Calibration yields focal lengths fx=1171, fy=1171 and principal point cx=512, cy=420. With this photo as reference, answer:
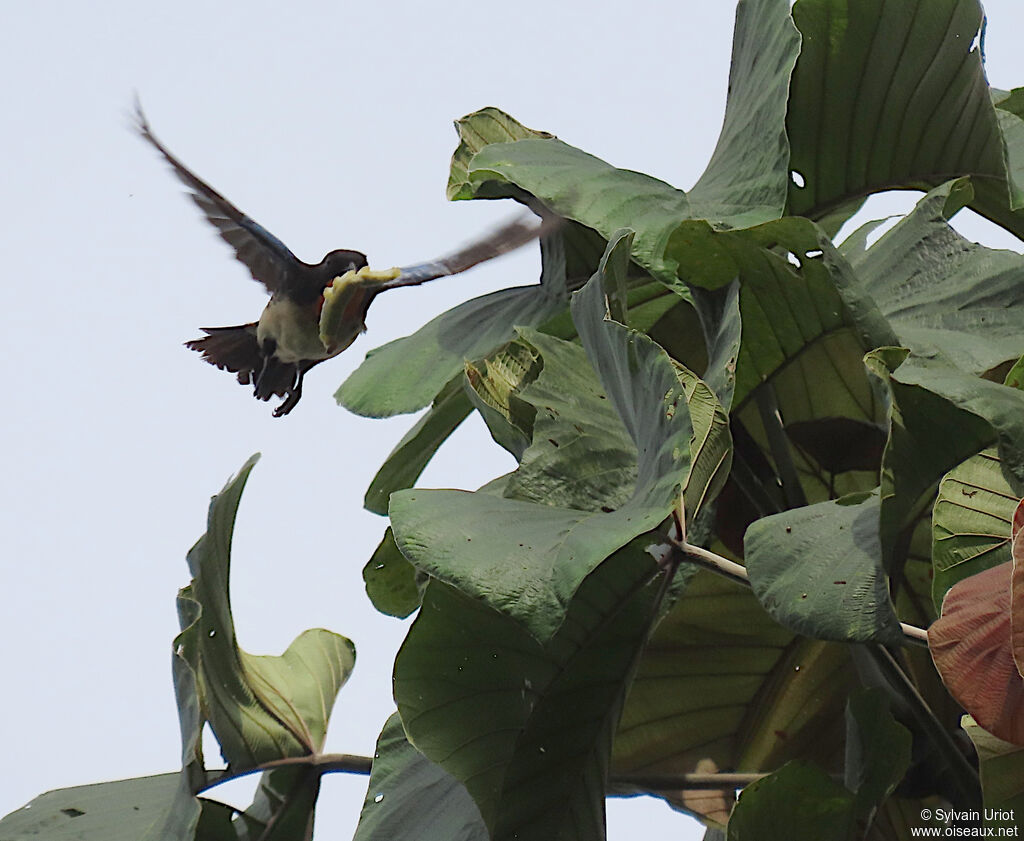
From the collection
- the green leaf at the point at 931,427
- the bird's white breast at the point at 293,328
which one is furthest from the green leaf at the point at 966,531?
the bird's white breast at the point at 293,328

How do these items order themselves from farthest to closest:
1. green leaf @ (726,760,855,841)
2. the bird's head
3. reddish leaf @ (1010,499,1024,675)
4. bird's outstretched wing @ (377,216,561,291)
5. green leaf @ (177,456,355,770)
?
the bird's head
bird's outstretched wing @ (377,216,561,291)
green leaf @ (177,456,355,770)
green leaf @ (726,760,855,841)
reddish leaf @ (1010,499,1024,675)

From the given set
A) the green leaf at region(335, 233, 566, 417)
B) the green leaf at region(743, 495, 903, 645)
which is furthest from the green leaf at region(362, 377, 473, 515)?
the green leaf at region(743, 495, 903, 645)

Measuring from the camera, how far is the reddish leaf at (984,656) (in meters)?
0.35

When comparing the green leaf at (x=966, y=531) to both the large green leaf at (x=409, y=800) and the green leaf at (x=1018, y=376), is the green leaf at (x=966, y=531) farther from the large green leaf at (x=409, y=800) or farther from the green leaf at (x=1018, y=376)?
the large green leaf at (x=409, y=800)

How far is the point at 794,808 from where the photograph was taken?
0.44 m

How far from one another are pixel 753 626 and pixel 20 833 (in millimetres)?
372

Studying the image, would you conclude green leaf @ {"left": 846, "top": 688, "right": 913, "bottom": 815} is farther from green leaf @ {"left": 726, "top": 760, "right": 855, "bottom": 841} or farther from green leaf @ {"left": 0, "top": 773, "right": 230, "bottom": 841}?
green leaf @ {"left": 0, "top": 773, "right": 230, "bottom": 841}

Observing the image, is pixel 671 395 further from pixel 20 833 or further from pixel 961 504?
pixel 20 833

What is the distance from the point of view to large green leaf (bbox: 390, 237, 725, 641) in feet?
1.08

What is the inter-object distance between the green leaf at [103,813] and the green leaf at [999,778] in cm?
34

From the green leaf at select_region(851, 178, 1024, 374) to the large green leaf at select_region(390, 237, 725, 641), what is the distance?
132mm

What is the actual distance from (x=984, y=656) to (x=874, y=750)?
0.11 meters

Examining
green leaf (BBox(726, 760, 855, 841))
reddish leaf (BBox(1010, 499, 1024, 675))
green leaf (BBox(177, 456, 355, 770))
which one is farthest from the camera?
green leaf (BBox(177, 456, 355, 770))

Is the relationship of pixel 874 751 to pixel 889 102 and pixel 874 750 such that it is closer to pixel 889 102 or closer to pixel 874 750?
pixel 874 750
